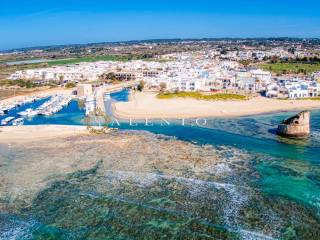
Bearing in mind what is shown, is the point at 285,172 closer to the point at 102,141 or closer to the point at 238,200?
the point at 238,200

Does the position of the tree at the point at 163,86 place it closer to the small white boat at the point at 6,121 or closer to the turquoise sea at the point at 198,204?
the small white boat at the point at 6,121

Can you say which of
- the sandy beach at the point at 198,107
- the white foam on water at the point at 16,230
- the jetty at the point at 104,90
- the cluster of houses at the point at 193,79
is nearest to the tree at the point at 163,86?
the cluster of houses at the point at 193,79

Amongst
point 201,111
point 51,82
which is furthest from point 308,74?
point 51,82

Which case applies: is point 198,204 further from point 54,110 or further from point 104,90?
point 104,90

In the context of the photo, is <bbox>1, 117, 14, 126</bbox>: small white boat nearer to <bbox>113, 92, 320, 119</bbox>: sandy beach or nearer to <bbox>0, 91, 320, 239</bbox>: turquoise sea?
<bbox>113, 92, 320, 119</bbox>: sandy beach

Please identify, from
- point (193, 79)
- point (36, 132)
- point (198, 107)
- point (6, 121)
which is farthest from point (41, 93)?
point (198, 107)

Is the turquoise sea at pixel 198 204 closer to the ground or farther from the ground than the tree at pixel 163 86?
closer to the ground
